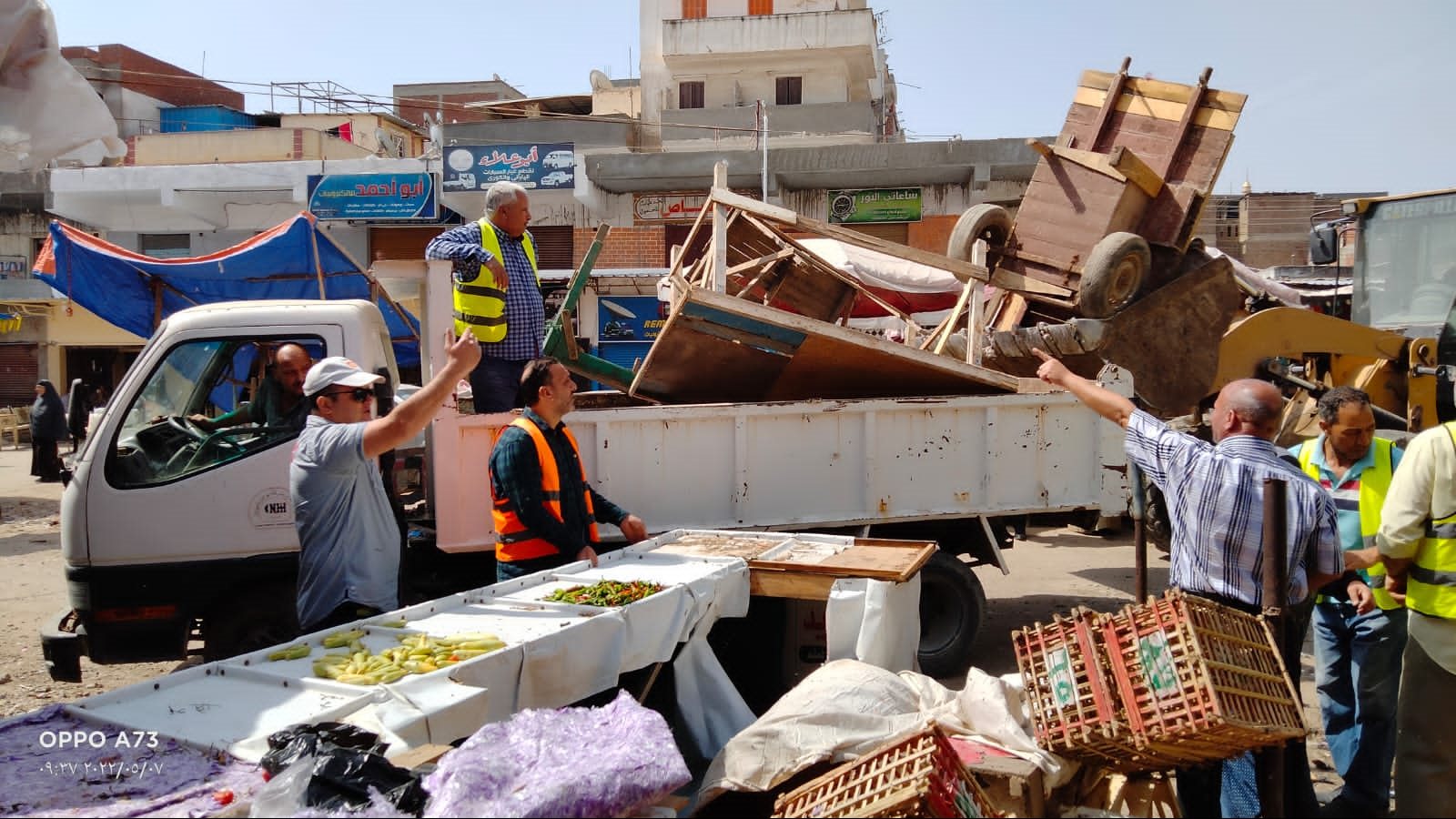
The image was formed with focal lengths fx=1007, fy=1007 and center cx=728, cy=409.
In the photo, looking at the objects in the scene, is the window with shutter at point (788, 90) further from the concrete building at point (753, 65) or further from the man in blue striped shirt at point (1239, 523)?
the man in blue striped shirt at point (1239, 523)

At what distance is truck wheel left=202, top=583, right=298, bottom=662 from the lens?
15.3ft

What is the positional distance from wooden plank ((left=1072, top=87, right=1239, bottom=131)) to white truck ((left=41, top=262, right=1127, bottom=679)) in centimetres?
300

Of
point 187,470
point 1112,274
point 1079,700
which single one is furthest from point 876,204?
point 1079,700

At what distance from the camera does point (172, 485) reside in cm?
470

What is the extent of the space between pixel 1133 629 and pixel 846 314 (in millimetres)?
4832

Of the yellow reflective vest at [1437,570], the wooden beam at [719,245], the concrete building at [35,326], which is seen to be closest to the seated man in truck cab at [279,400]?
the wooden beam at [719,245]

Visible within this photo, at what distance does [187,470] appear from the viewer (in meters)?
4.74

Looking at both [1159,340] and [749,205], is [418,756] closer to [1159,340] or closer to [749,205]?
[749,205]

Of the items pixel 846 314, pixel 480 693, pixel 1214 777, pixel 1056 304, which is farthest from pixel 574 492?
pixel 1056 304

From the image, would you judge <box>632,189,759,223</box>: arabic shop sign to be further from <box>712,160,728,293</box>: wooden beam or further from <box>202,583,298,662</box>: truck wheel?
<box>202,583,298,662</box>: truck wheel

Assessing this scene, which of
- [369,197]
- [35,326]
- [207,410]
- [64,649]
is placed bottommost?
[64,649]

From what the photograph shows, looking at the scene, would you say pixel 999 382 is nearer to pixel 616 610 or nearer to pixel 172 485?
pixel 616 610

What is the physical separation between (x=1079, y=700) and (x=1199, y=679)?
1.27ft

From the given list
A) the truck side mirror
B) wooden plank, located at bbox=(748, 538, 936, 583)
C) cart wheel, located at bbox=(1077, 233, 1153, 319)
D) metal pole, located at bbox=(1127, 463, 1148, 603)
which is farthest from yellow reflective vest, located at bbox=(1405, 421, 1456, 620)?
the truck side mirror
